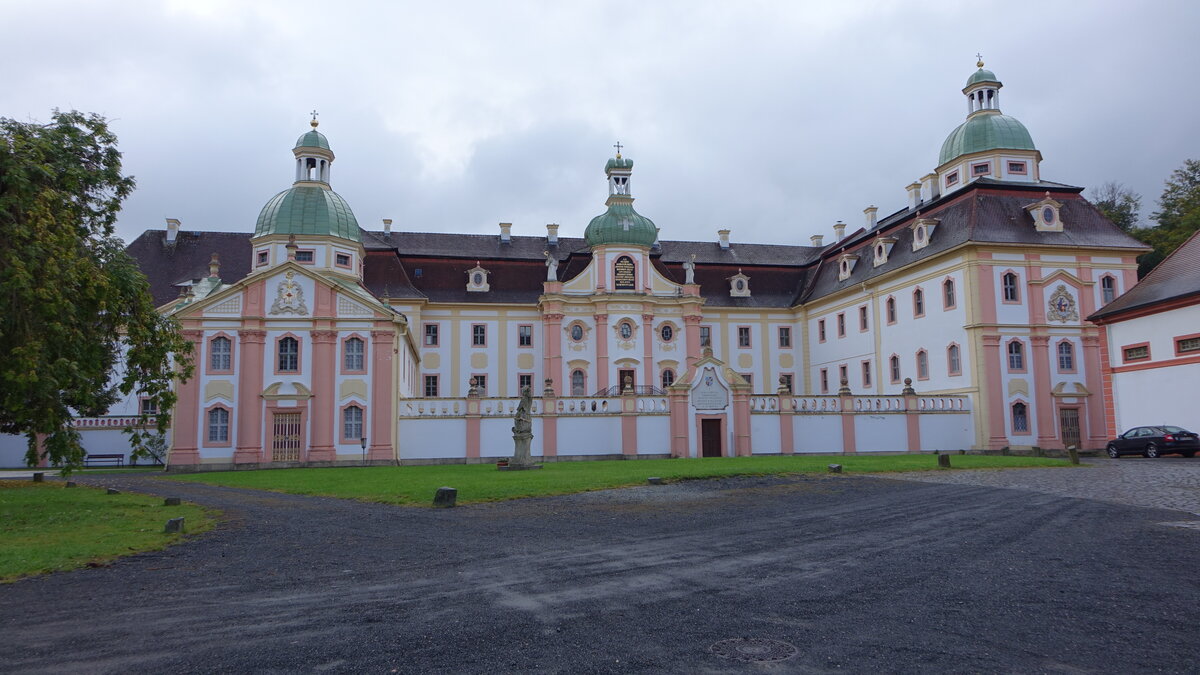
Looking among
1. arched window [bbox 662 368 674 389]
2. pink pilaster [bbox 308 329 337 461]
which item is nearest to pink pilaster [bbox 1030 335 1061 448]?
arched window [bbox 662 368 674 389]

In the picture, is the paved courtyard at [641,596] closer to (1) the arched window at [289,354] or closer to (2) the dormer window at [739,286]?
(1) the arched window at [289,354]

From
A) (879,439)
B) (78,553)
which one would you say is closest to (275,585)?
(78,553)

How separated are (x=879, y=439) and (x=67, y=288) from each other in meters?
32.9

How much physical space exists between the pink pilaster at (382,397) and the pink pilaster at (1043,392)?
2975cm

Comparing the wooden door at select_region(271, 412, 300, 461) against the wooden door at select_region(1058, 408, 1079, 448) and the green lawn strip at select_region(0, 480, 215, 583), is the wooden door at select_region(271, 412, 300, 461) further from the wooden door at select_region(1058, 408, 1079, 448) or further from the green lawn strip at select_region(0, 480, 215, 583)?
the wooden door at select_region(1058, 408, 1079, 448)

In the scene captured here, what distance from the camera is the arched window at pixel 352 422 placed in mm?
37781

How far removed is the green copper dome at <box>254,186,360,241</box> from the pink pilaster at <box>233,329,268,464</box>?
6577mm

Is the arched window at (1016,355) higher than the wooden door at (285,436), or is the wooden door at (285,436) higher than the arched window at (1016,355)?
the arched window at (1016,355)

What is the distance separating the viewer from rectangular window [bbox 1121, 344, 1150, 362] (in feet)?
110

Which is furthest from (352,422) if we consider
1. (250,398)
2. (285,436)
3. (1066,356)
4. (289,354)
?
(1066,356)

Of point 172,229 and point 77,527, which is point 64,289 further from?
point 172,229

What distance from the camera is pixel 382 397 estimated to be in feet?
124

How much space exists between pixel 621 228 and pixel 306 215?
17.6 m

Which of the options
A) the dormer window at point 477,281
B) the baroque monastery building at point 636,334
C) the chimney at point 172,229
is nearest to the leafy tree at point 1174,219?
the baroque monastery building at point 636,334
